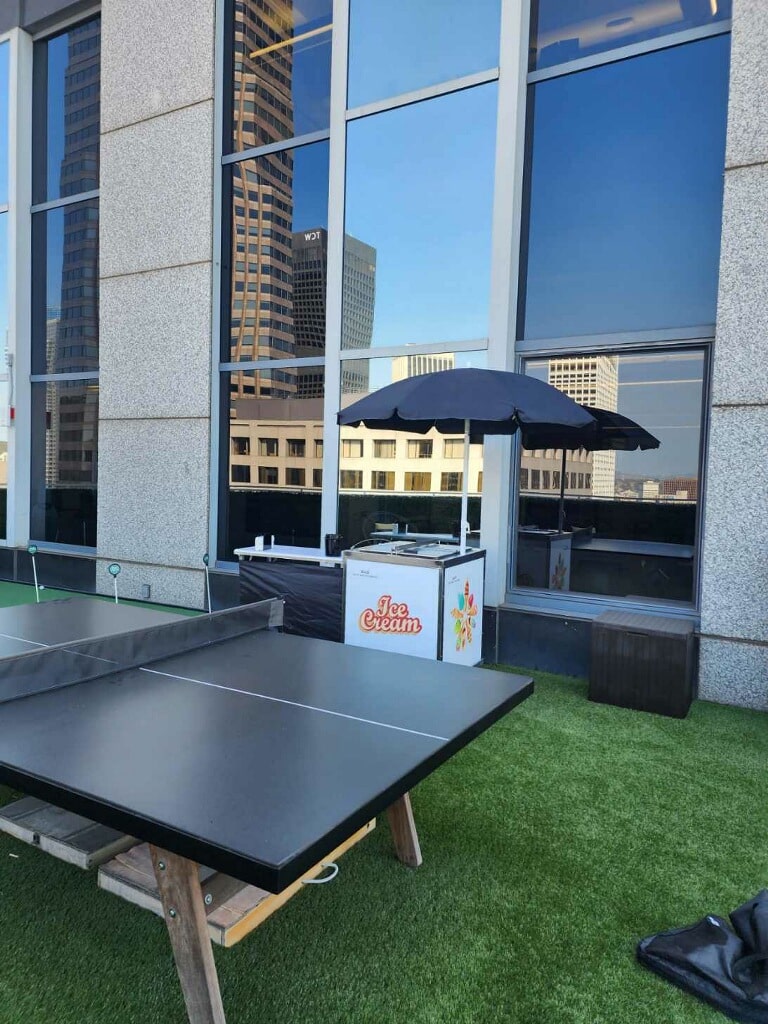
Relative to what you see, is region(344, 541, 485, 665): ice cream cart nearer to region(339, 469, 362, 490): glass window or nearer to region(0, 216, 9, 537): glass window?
region(339, 469, 362, 490): glass window

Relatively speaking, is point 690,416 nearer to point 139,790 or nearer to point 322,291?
point 322,291

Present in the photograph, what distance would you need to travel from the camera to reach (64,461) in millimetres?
8586

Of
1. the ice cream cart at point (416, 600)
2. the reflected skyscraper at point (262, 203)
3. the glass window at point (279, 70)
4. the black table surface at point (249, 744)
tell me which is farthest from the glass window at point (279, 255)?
the black table surface at point (249, 744)

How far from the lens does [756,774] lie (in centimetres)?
350

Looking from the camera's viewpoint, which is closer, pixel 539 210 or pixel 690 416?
pixel 690 416

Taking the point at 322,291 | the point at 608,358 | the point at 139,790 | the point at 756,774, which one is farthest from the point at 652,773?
the point at 322,291

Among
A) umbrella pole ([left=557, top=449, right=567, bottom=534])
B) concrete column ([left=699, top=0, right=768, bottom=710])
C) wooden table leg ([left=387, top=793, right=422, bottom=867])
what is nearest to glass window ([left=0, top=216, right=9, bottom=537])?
umbrella pole ([left=557, top=449, right=567, bottom=534])

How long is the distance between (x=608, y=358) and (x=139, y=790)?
15.6ft

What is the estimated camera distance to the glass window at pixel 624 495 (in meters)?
5.07

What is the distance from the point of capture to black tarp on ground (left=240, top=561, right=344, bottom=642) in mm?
5180

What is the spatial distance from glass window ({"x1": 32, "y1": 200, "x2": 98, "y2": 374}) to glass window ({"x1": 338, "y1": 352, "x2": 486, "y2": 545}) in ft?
12.6

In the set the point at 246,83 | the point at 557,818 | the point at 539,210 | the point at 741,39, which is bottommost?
the point at 557,818

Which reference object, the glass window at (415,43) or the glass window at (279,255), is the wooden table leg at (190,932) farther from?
the glass window at (415,43)

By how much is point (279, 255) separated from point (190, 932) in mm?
6331
